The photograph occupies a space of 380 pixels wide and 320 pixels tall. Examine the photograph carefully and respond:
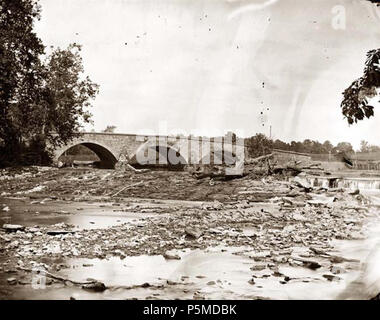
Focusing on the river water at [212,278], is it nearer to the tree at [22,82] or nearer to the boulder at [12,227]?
the boulder at [12,227]

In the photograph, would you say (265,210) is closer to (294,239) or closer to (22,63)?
(294,239)

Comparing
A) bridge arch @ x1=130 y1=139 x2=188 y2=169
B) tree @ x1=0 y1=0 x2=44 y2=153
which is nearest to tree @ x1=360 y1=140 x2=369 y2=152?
tree @ x1=0 y1=0 x2=44 y2=153

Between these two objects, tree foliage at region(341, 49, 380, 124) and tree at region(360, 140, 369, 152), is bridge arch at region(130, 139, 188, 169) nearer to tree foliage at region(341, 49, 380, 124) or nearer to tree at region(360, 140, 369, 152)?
tree at region(360, 140, 369, 152)

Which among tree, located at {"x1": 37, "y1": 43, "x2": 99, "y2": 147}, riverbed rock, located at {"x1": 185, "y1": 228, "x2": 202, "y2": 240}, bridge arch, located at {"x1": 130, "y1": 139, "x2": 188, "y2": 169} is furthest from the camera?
bridge arch, located at {"x1": 130, "y1": 139, "x2": 188, "y2": 169}

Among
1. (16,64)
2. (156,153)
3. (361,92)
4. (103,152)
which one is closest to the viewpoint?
(361,92)

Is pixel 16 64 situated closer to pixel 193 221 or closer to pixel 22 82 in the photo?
pixel 22 82

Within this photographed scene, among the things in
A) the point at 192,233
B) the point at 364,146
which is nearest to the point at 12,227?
the point at 192,233

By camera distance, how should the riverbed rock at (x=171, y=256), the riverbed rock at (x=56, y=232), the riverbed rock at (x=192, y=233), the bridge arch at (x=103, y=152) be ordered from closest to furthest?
the riverbed rock at (x=171, y=256) → the riverbed rock at (x=192, y=233) → the riverbed rock at (x=56, y=232) → the bridge arch at (x=103, y=152)

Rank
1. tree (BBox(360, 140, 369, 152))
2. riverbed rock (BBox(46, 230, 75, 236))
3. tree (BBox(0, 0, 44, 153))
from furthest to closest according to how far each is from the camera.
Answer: tree (BBox(0, 0, 44, 153)) → tree (BBox(360, 140, 369, 152)) → riverbed rock (BBox(46, 230, 75, 236))

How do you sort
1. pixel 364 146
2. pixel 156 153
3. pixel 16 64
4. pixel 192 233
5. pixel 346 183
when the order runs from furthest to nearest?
pixel 156 153 → pixel 346 183 → pixel 16 64 → pixel 364 146 → pixel 192 233

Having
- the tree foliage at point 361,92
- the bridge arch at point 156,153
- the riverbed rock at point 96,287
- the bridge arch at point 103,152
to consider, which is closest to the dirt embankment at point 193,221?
the riverbed rock at point 96,287

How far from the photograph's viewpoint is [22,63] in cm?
767

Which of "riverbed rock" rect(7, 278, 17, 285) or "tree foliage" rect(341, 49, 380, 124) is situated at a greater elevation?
"tree foliage" rect(341, 49, 380, 124)

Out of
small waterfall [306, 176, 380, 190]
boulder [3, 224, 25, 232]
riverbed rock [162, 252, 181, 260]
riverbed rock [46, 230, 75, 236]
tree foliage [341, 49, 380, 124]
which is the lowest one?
riverbed rock [162, 252, 181, 260]
